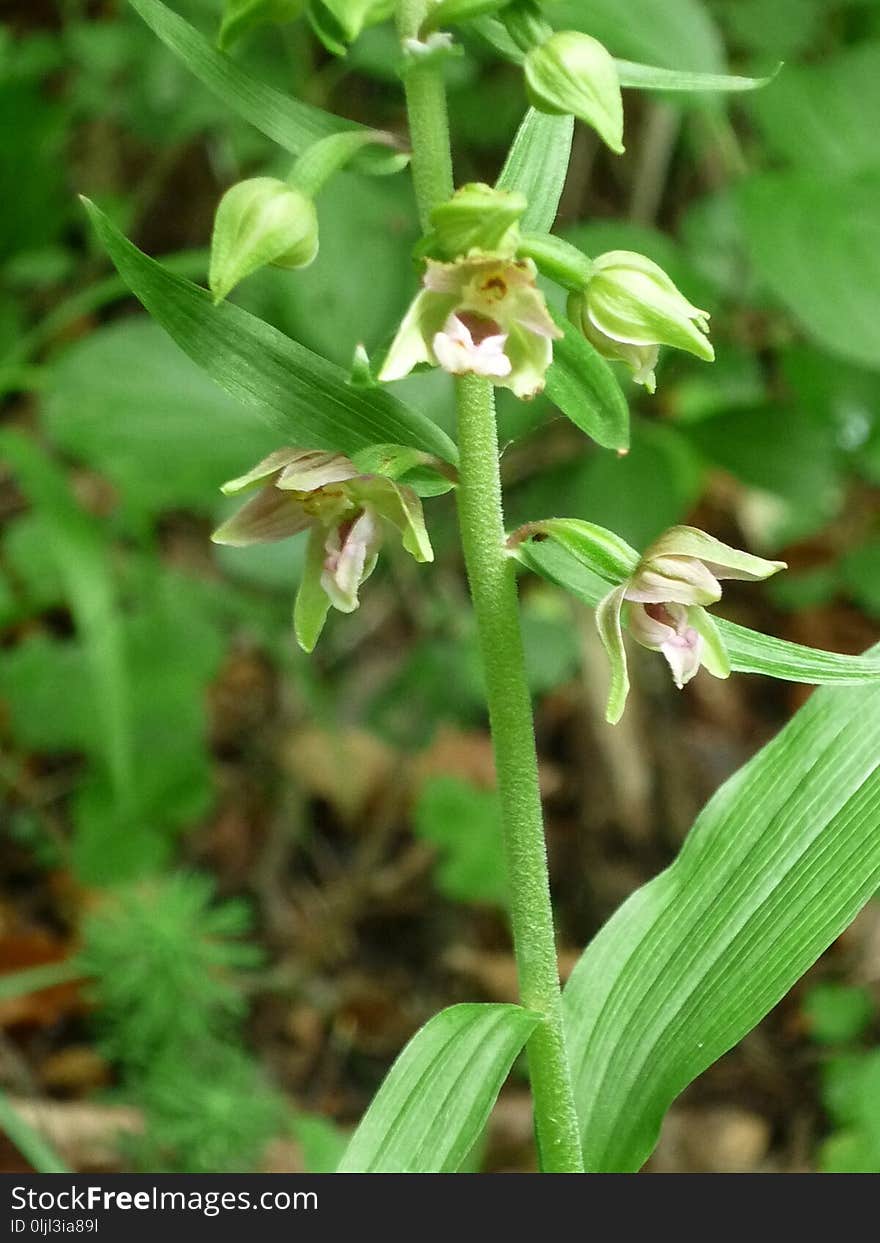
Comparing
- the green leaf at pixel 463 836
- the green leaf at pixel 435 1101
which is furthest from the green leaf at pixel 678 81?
the green leaf at pixel 463 836

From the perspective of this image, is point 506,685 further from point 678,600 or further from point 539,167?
point 539,167

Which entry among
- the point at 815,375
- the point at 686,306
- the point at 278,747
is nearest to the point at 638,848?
the point at 278,747

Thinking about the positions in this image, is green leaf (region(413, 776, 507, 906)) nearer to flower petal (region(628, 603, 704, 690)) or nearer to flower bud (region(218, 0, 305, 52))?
flower petal (region(628, 603, 704, 690))

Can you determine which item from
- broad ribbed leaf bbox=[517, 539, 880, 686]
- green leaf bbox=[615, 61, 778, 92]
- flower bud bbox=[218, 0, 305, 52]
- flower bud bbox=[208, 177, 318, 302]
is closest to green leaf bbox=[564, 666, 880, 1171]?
broad ribbed leaf bbox=[517, 539, 880, 686]

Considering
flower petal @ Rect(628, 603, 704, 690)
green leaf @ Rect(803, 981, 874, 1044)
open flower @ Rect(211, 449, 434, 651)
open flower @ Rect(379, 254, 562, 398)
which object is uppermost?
open flower @ Rect(379, 254, 562, 398)

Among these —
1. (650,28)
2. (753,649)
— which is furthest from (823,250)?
(753,649)
